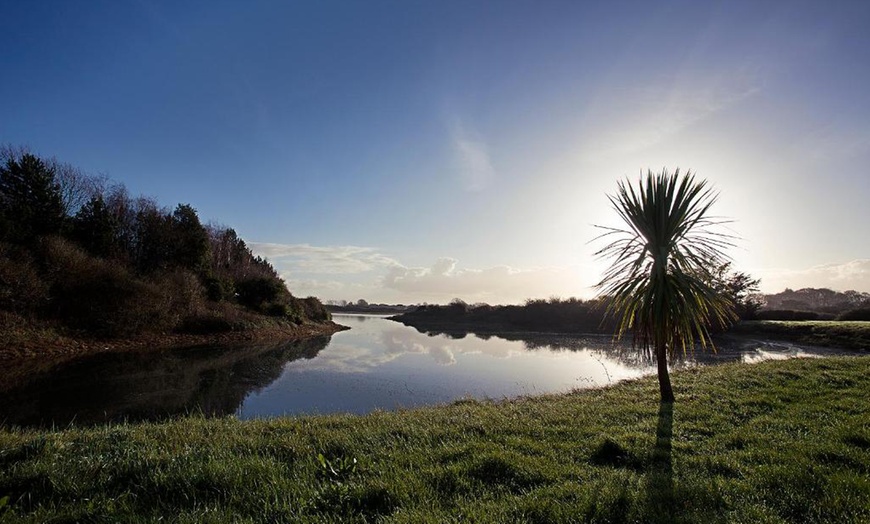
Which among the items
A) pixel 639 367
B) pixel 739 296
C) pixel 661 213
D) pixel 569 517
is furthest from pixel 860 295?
pixel 569 517

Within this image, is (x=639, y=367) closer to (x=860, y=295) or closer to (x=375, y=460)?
(x=375, y=460)

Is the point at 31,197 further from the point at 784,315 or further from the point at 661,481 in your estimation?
the point at 784,315

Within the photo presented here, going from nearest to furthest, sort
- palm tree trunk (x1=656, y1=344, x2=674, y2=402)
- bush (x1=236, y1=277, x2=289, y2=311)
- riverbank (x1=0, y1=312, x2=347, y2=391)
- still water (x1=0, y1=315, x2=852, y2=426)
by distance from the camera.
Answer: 1. palm tree trunk (x1=656, y1=344, x2=674, y2=402)
2. still water (x1=0, y1=315, x2=852, y2=426)
3. riverbank (x1=0, y1=312, x2=347, y2=391)
4. bush (x1=236, y1=277, x2=289, y2=311)

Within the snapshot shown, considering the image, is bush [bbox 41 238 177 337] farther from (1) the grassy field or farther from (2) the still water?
(1) the grassy field

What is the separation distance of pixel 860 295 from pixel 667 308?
129m

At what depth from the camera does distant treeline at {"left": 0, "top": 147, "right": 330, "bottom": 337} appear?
77.6 feet

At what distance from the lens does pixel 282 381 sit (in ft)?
55.5

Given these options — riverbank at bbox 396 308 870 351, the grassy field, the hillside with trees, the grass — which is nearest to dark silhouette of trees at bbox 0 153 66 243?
the hillside with trees

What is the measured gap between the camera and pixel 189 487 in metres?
4.39

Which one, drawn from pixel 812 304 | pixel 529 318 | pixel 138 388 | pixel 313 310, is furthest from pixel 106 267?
pixel 812 304

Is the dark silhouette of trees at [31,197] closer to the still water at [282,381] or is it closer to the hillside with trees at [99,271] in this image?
the hillside with trees at [99,271]

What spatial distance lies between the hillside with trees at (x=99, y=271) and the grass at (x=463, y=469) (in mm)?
22585

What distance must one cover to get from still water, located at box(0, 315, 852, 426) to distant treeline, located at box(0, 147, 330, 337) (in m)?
6.09

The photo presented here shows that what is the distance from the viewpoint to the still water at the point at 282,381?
39.3 feet
